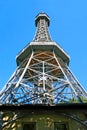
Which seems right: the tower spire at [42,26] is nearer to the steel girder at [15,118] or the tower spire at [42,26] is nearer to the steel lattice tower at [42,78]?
the steel lattice tower at [42,78]

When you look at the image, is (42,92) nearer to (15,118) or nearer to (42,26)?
(15,118)

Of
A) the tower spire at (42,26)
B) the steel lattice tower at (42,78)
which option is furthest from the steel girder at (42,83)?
the tower spire at (42,26)

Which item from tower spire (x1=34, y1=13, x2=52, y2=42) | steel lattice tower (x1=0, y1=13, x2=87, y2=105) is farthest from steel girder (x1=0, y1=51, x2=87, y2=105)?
tower spire (x1=34, y1=13, x2=52, y2=42)

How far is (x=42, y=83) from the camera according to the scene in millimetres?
26453

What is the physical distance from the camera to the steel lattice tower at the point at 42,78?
77.6ft

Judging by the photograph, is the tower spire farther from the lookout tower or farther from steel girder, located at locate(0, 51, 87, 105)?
steel girder, located at locate(0, 51, 87, 105)

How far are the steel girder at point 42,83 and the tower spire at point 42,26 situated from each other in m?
5.70

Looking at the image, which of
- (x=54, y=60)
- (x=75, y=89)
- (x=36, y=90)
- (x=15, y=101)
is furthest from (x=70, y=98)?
(x=54, y=60)

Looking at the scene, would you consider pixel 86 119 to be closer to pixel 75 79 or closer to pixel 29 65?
pixel 75 79

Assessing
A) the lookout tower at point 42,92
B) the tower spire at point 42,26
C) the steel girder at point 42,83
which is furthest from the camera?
the tower spire at point 42,26

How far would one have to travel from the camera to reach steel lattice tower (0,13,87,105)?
2364cm

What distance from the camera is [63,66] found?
3077cm

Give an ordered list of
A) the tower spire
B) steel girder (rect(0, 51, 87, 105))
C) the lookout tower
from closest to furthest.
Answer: the lookout tower < steel girder (rect(0, 51, 87, 105)) < the tower spire

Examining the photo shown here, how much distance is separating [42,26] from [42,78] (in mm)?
13775
